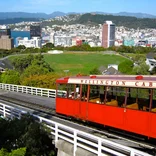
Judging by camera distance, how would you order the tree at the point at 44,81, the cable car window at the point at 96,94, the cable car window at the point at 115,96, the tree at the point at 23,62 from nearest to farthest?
the cable car window at the point at 115,96
the cable car window at the point at 96,94
the tree at the point at 44,81
the tree at the point at 23,62

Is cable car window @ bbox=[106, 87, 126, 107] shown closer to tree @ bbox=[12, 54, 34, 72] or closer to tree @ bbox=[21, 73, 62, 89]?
tree @ bbox=[21, 73, 62, 89]

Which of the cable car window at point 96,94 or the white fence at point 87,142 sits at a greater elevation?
the cable car window at point 96,94

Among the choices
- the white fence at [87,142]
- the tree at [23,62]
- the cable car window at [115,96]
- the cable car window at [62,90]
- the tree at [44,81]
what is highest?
the cable car window at [115,96]

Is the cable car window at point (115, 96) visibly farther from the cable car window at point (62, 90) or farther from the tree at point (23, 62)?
the tree at point (23, 62)

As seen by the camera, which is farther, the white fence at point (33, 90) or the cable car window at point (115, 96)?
the white fence at point (33, 90)

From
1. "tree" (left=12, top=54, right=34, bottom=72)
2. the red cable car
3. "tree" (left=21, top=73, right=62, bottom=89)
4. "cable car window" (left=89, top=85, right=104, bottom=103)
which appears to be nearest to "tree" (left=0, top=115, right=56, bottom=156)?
the red cable car

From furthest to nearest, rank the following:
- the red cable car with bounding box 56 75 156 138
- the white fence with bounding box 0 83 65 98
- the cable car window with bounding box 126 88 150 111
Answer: the white fence with bounding box 0 83 65 98 < the cable car window with bounding box 126 88 150 111 < the red cable car with bounding box 56 75 156 138

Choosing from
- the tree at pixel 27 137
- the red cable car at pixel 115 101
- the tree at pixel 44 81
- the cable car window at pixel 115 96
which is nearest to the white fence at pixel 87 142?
the tree at pixel 27 137

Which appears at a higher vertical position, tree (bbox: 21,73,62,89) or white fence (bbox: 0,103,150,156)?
white fence (bbox: 0,103,150,156)

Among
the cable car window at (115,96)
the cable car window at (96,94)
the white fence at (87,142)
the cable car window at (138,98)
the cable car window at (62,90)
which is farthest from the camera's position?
the cable car window at (62,90)

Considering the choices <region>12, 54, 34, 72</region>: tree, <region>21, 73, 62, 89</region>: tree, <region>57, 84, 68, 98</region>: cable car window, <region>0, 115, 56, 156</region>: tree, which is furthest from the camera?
<region>12, 54, 34, 72</region>: tree
